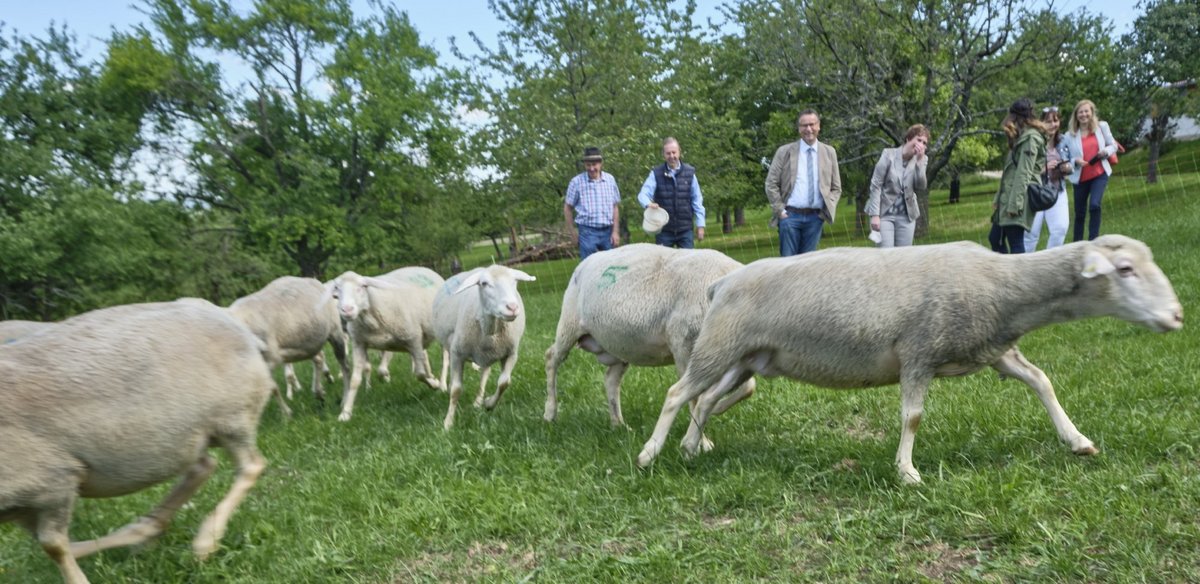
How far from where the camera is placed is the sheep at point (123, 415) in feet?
9.85

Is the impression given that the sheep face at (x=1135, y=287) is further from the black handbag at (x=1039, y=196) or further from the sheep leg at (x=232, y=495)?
the sheep leg at (x=232, y=495)

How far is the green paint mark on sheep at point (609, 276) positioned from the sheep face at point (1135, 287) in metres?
2.54

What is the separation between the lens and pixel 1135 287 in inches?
130

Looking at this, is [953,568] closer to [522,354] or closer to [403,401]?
[403,401]

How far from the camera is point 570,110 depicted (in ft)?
62.5

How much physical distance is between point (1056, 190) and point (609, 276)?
459 centimetres

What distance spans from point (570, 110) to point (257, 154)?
976 cm

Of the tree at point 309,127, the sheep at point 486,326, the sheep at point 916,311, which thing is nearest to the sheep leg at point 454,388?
the sheep at point 486,326

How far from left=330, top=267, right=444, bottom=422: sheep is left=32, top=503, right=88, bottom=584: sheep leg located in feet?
10.9

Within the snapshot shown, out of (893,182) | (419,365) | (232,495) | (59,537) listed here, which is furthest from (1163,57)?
(59,537)

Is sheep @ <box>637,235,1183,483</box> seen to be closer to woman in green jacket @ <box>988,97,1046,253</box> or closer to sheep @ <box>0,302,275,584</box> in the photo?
sheep @ <box>0,302,275,584</box>

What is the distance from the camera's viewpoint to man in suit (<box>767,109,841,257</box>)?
7.11 meters

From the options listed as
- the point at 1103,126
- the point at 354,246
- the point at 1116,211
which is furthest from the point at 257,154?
the point at 1116,211

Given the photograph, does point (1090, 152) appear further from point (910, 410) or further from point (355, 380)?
point (355, 380)
